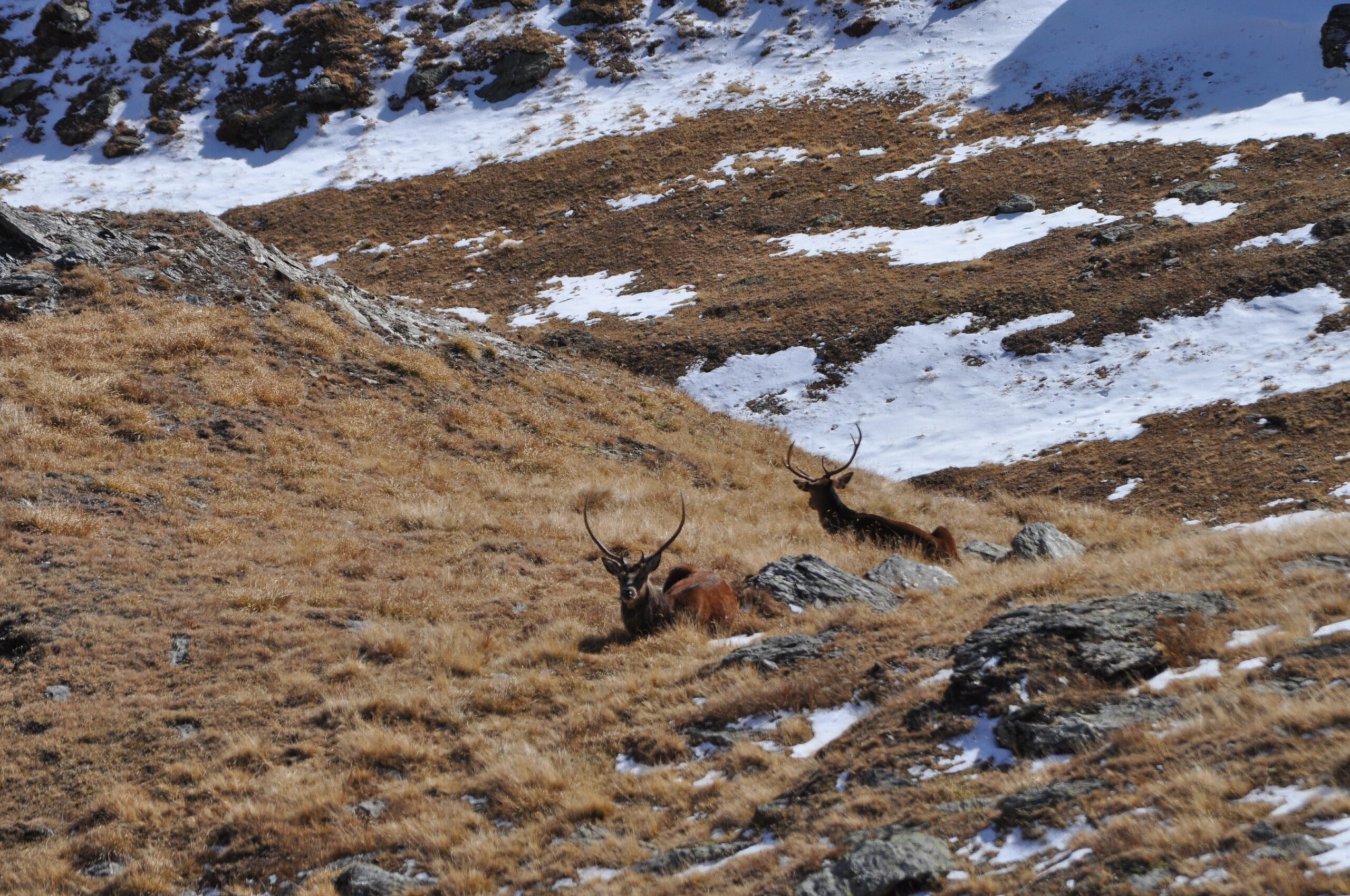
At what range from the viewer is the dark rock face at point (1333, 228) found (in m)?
22.7

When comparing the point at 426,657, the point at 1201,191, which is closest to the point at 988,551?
the point at 426,657

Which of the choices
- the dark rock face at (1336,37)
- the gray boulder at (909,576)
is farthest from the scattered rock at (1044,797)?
the dark rock face at (1336,37)

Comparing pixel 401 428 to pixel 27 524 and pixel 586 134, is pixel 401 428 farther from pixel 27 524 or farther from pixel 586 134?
pixel 586 134

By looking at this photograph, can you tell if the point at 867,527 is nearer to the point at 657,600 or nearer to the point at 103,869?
the point at 657,600

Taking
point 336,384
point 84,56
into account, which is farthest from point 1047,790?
point 84,56

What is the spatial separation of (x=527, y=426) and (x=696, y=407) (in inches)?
233

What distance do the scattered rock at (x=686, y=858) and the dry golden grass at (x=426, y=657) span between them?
21cm

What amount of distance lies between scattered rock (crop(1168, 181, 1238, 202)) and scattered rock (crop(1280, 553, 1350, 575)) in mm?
25140

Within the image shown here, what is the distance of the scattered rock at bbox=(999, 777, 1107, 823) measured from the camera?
4.47 meters

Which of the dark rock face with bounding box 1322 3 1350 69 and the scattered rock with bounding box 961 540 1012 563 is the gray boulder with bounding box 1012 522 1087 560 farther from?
the dark rock face with bounding box 1322 3 1350 69

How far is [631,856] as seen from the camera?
5.37 metres

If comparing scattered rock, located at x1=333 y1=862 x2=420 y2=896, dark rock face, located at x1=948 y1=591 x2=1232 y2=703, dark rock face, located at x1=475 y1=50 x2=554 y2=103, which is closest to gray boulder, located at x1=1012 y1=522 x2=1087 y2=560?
dark rock face, located at x1=948 y1=591 x2=1232 y2=703

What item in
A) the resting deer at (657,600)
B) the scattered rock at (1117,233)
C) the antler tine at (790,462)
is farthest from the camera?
the scattered rock at (1117,233)

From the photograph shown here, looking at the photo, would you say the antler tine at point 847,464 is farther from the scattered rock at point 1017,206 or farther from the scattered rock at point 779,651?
the scattered rock at point 1017,206
